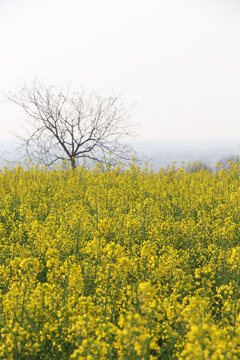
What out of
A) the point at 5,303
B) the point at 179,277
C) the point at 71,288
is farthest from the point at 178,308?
the point at 5,303

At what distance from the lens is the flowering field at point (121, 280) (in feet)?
7.89

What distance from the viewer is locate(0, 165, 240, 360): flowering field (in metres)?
2.41

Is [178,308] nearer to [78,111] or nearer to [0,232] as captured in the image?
[0,232]

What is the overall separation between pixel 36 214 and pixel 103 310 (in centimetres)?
415

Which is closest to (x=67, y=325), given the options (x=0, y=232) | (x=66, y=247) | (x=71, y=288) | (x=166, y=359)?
(x=71, y=288)

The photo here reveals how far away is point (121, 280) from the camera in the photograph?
11.7 ft

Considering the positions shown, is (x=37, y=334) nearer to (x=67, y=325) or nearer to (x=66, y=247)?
(x=67, y=325)

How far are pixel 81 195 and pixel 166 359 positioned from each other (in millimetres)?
6057

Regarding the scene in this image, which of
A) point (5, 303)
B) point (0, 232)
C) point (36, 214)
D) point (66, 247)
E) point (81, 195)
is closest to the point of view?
point (5, 303)

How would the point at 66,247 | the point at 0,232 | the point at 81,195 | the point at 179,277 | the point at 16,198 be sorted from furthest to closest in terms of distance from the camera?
the point at 81,195 → the point at 16,198 → the point at 0,232 → the point at 66,247 → the point at 179,277

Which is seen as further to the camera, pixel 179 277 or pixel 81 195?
pixel 81 195

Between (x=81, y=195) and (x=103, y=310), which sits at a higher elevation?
(x=81, y=195)

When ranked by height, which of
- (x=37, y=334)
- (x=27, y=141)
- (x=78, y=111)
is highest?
(x=78, y=111)

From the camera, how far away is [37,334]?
2768 millimetres
